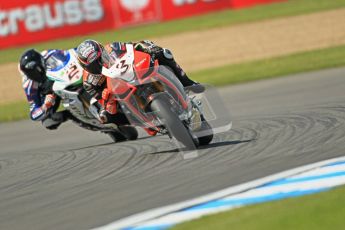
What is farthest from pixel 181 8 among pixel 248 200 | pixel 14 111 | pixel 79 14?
pixel 248 200

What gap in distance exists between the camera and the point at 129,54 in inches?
354

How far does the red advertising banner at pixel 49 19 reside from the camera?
2988 cm

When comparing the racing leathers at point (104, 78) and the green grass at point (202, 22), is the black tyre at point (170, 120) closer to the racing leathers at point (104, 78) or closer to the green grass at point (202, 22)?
the racing leathers at point (104, 78)

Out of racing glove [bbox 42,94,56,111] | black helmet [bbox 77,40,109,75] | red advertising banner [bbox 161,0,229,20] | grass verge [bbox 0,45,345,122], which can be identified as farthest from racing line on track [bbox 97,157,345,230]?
red advertising banner [bbox 161,0,229,20]

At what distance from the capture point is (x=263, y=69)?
18562 millimetres

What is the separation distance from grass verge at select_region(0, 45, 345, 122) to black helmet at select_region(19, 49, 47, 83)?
226 inches

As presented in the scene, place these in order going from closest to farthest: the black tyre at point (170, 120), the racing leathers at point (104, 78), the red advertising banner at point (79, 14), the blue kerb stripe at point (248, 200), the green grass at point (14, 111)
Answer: the blue kerb stripe at point (248, 200)
the black tyre at point (170, 120)
the racing leathers at point (104, 78)
the green grass at point (14, 111)
the red advertising banner at point (79, 14)

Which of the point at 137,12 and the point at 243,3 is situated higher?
the point at 137,12

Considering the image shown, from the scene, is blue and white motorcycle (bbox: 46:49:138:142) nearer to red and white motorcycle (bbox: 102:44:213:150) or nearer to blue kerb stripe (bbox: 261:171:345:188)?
red and white motorcycle (bbox: 102:44:213:150)

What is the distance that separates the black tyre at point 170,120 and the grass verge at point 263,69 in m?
8.83

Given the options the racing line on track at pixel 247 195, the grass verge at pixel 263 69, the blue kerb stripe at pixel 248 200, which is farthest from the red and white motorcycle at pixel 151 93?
the grass verge at pixel 263 69

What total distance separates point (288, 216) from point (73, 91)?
655cm

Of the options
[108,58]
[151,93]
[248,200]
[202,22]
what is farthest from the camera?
[202,22]

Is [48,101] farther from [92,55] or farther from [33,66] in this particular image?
[92,55]
